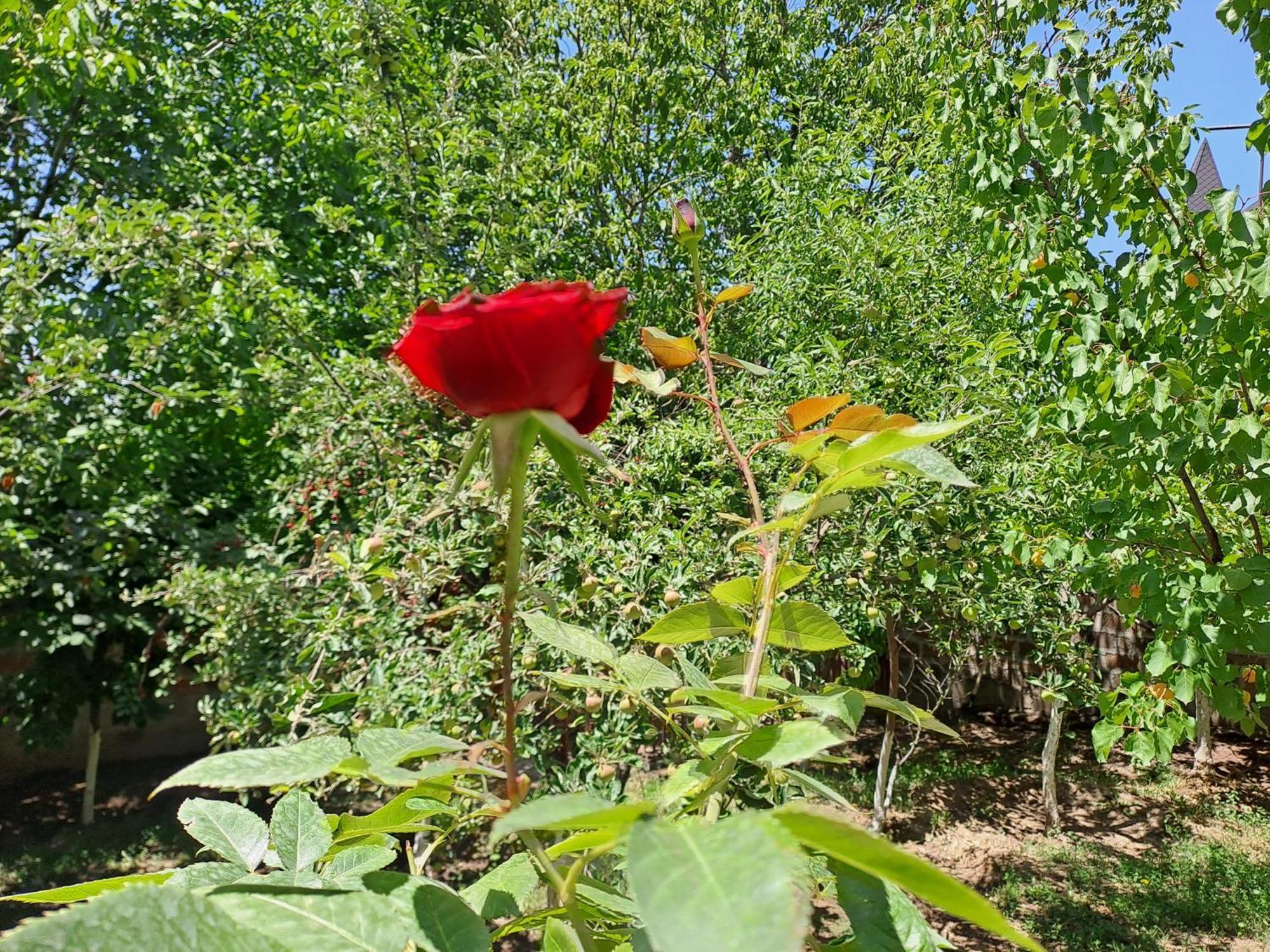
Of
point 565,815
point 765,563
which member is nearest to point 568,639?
point 765,563

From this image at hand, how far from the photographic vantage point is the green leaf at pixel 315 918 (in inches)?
12.0

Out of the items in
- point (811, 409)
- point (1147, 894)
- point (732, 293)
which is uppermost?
point (732, 293)

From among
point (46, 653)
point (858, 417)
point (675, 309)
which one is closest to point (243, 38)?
point (675, 309)

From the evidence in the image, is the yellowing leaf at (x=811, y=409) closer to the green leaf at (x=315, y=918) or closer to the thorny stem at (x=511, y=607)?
the thorny stem at (x=511, y=607)

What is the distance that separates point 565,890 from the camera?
37cm

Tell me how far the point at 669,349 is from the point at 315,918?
17.7 inches

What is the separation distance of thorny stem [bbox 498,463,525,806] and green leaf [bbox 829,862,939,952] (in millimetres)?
162

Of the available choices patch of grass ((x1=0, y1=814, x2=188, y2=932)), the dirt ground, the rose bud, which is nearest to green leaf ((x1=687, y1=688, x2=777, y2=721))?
the rose bud

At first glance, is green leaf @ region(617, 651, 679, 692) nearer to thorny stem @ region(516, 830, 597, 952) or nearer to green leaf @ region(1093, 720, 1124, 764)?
thorny stem @ region(516, 830, 597, 952)

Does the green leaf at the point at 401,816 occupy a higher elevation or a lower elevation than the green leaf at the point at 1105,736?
higher

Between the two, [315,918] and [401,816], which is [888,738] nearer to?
[401,816]

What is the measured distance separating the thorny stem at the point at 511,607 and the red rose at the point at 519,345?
37mm

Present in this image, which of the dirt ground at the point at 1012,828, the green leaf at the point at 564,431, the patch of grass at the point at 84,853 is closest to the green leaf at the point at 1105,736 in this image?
the dirt ground at the point at 1012,828

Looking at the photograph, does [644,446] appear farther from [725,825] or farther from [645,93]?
[645,93]
